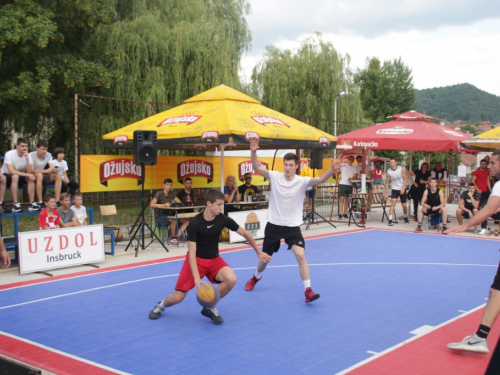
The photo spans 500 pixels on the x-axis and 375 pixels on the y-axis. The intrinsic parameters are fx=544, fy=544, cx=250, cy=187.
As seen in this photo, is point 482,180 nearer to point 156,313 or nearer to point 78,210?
point 78,210

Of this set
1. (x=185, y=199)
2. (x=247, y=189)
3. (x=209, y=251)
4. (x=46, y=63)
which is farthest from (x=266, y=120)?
(x=46, y=63)

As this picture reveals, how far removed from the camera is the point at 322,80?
31500mm

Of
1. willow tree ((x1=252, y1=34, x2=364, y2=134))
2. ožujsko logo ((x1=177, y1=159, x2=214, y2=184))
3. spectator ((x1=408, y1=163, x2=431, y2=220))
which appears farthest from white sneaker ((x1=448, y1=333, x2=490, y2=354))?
willow tree ((x1=252, y1=34, x2=364, y2=134))

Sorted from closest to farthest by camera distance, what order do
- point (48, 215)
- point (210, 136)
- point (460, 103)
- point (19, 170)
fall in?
point (48, 215) → point (19, 170) → point (210, 136) → point (460, 103)

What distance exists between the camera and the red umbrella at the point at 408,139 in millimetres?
17859

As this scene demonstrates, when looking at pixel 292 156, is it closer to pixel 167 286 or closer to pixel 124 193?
pixel 167 286

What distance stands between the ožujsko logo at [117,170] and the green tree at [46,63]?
6.64m

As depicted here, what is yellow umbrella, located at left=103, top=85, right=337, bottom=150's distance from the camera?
12758 millimetres

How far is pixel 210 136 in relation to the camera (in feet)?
41.0

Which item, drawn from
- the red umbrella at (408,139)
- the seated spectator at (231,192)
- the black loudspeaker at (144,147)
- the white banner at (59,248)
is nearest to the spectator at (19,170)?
the white banner at (59,248)

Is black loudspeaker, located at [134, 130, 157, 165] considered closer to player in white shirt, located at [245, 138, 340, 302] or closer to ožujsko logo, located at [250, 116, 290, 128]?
ožujsko logo, located at [250, 116, 290, 128]

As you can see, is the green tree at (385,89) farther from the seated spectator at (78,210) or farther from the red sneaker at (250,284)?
the red sneaker at (250,284)

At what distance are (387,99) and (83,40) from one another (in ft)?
166

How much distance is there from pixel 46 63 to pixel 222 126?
34.7 feet
